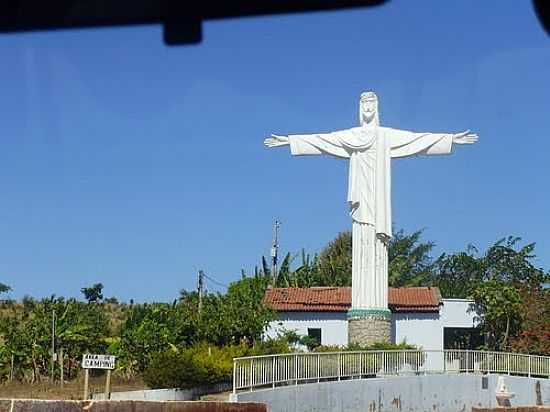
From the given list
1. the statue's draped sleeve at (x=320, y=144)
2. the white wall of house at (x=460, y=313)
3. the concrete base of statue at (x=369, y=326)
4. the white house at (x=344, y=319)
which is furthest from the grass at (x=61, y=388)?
the white wall of house at (x=460, y=313)

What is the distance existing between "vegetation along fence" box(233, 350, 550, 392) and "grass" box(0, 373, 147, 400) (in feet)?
14.4

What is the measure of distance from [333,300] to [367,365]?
11480 millimetres

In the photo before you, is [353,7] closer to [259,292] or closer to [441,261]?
[259,292]

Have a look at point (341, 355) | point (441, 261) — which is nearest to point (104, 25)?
point (341, 355)

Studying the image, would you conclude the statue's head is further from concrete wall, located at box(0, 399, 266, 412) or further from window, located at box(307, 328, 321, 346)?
concrete wall, located at box(0, 399, 266, 412)

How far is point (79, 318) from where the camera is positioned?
3728 cm

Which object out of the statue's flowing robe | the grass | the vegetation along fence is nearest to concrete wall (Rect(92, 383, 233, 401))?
the vegetation along fence

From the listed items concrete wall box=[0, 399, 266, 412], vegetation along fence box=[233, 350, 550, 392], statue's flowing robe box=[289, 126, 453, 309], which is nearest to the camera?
concrete wall box=[0, 399, 266, 412]

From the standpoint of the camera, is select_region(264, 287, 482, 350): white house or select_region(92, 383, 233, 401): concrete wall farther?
select_region(264, 287, 482, 350): white house

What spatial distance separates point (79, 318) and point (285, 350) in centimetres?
885

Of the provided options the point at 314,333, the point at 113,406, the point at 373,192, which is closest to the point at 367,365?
the point at 373,192

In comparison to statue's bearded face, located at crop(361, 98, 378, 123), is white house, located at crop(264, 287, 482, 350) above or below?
below

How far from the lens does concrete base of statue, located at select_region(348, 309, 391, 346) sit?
38.0 m

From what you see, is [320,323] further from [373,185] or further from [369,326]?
[373,185]
